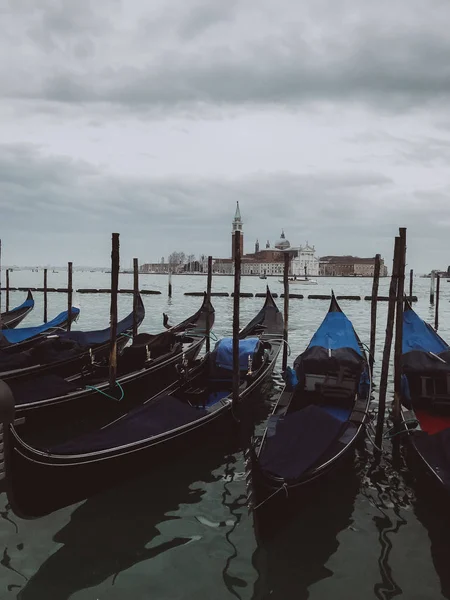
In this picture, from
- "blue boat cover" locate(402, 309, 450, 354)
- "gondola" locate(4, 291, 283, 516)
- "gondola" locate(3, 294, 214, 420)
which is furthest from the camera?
"blue boat cover" locate(402, 309, 450, 354)

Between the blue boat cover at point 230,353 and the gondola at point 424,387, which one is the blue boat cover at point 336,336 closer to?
the gondola at point 424,387

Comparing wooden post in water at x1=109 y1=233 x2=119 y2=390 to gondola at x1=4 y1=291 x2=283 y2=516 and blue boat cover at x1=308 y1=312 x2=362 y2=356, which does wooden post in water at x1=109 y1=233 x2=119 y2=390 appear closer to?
gondola at x1=4 y1=291 x2=283 y2=516

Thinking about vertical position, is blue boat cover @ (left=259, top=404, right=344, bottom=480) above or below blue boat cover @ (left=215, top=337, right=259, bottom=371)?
below

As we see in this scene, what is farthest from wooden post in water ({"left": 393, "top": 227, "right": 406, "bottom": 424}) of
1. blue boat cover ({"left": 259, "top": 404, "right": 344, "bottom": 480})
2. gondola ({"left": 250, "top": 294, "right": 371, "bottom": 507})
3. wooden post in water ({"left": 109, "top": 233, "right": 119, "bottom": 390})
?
wooden post in water ({"left": 109, "top": 233, "right": 119, "bottom": 390})

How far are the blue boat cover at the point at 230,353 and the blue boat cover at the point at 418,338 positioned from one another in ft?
8.22

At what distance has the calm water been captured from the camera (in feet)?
11.7

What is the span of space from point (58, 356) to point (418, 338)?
604 cm

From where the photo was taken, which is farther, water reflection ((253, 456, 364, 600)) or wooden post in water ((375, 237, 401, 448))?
wooden post in water ((375, 237, 401, 448))

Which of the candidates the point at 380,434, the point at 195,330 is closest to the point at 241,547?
the point at 380,434

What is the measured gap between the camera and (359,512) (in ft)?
15.3

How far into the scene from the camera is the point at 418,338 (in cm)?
792

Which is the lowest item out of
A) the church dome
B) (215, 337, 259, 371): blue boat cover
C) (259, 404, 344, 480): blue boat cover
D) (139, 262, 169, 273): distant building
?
(259, 404, 344, 480): blue boat cover

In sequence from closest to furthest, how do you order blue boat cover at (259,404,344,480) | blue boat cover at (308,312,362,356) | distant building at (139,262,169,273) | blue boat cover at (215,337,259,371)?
1. blue boat cover at (259,404,344,480)
2. blue boat cover at (308,312,362,356)
3. blue boat cover at (215,337,259,371)
4. distant building at (139,262,169,273)

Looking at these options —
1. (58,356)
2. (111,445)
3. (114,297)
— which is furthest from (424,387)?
(58,356)
